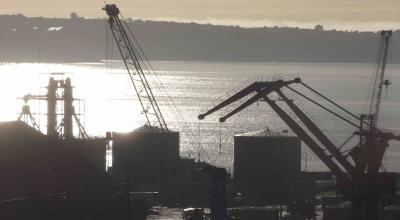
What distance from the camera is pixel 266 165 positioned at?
80000mm

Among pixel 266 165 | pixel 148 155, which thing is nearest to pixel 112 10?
pixel 148 155

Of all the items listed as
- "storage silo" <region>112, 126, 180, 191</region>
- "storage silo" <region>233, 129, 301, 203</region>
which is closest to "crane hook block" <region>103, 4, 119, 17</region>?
"storage silo" <region>112, 126, 180, 191</region>

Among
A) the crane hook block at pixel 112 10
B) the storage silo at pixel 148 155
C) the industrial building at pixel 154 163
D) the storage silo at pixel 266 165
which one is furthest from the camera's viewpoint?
the crane hook block at pixel 112 10

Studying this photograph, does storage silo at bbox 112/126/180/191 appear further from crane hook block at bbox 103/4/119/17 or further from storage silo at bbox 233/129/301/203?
crane hook block at bbox 103/4/119/17

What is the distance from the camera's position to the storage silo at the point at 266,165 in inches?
3093

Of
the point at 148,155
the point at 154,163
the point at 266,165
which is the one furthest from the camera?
the point at 148,155

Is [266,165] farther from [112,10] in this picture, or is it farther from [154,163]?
[112,10]

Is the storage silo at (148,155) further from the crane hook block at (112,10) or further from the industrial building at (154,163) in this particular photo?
the crane hook block at (112,10)

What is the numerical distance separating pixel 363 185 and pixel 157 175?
1139 inches

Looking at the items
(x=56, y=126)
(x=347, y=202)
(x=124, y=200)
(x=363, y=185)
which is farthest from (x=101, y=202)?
Answer: (x=56, y=126)

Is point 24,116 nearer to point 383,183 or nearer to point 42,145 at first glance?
point 42,145

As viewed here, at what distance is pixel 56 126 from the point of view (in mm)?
88188

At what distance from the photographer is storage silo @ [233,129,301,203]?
78.6 meters

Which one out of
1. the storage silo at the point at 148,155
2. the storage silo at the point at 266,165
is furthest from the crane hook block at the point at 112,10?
the storage silo at the point at 266,165
